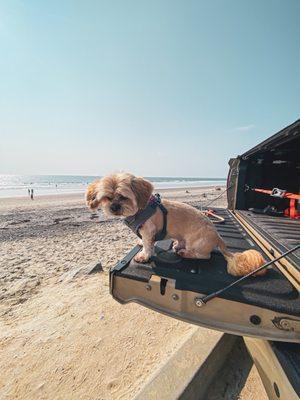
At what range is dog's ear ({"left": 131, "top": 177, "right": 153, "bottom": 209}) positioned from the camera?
274 cm

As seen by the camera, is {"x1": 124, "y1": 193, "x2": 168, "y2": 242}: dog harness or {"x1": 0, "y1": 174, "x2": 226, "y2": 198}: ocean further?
{"x1": 0, "y1": 174, "x2": 226, "y2": 198}: ocean

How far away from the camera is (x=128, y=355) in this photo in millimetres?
2672

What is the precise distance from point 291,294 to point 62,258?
5.54 metres

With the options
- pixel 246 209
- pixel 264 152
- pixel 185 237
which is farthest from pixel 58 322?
pixel 264 152

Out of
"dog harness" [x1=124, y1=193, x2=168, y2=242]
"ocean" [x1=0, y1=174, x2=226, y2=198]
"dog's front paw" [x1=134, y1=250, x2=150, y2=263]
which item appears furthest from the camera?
"ocean" [x1=0, y1=174, x2=226, y2=198]

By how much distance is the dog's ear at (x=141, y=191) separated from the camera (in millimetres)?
2744

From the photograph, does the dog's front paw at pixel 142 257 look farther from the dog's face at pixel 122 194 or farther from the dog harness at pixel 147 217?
the dog's face at pixel 122 194

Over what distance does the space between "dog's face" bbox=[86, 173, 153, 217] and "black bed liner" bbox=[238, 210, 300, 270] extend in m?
1.80

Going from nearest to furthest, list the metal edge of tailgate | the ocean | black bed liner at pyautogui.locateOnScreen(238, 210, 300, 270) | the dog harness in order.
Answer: the metal edge of tailgate, the dog harness, black bed liner at pyautogui.locateOnScreen(238, 210, 300, 270), the ocean

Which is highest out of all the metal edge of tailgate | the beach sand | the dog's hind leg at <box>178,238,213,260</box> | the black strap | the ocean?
the black strap

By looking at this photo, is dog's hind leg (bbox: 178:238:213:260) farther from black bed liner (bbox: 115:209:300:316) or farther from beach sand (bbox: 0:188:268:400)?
beach sand (bbox: 0:188:268:400)

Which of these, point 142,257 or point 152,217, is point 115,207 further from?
point 142,257

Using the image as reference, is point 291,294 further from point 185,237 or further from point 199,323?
point 185,237

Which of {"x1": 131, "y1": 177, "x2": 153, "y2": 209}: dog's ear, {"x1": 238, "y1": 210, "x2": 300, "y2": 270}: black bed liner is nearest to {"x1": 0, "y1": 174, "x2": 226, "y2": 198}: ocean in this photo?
{"x1": 238, "y1": 210, "x2": 300, "y2": 270}: black bed liner
